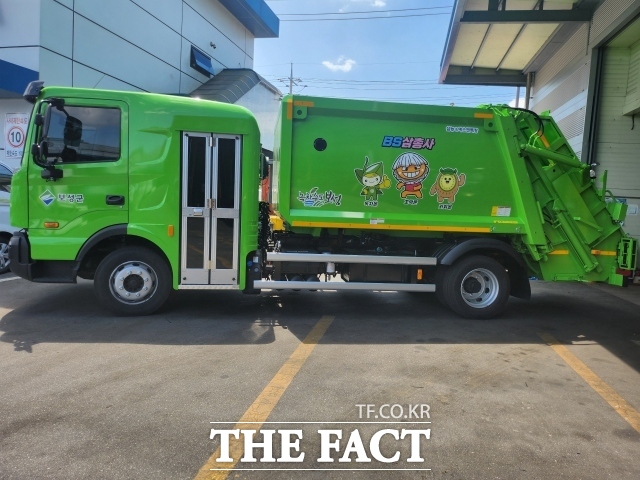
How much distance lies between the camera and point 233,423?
353 centimetres

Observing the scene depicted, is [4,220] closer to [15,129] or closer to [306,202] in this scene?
[15,129]

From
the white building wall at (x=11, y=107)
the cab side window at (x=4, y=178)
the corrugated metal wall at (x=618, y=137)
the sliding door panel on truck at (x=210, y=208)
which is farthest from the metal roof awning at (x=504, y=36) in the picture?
the white building wall at (x=11, y=107)

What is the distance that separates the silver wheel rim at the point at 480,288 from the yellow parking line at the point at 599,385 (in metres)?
0.98

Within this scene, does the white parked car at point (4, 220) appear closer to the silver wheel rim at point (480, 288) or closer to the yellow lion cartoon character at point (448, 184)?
the yellow lion cartoon character at point (448, 184)

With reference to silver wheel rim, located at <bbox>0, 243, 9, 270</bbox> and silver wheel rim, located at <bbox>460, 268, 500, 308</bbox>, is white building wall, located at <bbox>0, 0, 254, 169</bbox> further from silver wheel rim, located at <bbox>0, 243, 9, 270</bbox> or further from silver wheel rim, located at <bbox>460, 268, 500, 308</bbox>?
silver wheel rim, located at <bbox>460, 268, 500, 308</bbox>

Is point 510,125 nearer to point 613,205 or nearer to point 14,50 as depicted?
point 613,205

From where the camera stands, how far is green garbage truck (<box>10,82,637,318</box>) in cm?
596

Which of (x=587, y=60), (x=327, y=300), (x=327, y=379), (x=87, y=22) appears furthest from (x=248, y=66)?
(x=327, y=379)

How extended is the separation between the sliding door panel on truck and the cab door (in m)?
0.81

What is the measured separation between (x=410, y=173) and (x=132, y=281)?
3.99m

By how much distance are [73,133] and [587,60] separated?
11776mm

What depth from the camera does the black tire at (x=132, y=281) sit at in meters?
6.10

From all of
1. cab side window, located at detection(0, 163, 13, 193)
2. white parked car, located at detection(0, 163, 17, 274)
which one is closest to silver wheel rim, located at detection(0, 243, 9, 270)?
white parked car, located at detection(0, 163, 17, 274)

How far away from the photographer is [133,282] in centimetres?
618
